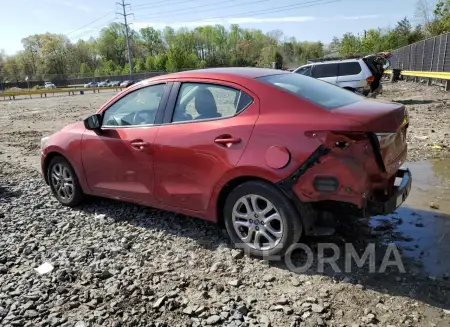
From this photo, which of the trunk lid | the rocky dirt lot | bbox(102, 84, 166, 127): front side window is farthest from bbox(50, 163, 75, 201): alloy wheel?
the trunk lid

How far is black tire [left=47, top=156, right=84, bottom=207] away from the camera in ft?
17.2

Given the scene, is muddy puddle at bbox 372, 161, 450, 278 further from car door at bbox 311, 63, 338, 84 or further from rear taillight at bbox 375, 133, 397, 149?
car door at bbox 311, 63, 338, 84

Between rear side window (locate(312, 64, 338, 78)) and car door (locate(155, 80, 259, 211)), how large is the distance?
12865 mm

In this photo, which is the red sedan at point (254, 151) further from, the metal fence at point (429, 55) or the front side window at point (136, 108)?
the metal fence at point (429, 55)

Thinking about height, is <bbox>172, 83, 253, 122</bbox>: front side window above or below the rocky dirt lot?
above

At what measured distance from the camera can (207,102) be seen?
399 centimetres

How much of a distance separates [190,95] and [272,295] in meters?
2.12

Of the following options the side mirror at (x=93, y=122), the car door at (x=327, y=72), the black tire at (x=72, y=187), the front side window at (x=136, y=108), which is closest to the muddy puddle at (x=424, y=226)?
the front side window at (x=136, y=108)

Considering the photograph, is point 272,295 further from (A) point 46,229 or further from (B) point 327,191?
(A) point 46,229

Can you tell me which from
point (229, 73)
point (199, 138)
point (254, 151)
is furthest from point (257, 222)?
point (229, 73)

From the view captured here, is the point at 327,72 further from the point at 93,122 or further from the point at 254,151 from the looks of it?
the point at 254,151

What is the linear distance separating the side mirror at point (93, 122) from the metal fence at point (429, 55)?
21.0 meters

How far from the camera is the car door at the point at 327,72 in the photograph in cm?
1575

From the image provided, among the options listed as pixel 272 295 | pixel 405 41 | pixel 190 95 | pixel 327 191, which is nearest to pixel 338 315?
pixel 272 295
